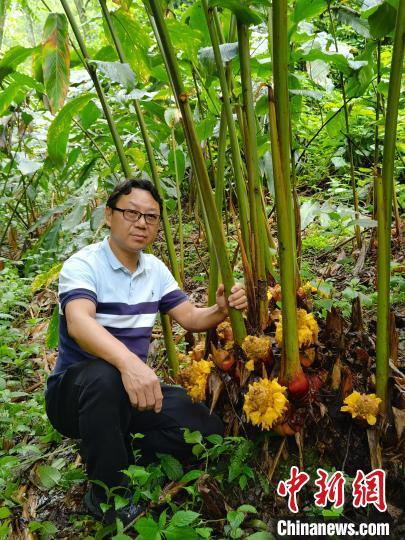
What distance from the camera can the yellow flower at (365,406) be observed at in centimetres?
140

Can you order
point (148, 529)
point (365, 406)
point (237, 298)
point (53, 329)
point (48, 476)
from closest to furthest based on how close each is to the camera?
point (148, 529)
point (365, 406)
point (237, 298)
point (48, 476)
point (53, 329)

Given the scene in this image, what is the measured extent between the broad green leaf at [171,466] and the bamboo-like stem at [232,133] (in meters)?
0.75

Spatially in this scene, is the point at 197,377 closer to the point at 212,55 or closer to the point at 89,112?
the point at 212,55

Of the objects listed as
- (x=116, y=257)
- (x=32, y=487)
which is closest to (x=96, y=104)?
(x=116, y=257)

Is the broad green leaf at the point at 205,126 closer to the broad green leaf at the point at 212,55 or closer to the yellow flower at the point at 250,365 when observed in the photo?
the broad green leaf at the point at 212,55

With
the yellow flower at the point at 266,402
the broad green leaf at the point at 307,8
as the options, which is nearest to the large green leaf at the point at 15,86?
the broad green leaf at the point at 307,8

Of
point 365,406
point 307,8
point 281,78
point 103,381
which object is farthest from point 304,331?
point 307,8

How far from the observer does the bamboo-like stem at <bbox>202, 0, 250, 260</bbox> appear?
4.86 feet

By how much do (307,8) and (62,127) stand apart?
0.98 metres

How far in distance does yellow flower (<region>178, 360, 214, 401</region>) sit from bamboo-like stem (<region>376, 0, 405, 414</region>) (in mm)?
553

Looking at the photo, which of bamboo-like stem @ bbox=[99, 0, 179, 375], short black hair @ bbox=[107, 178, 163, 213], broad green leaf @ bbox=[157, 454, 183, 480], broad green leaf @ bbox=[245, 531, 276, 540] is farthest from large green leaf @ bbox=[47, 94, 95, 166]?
broad green leaf @ bbox=[245, 531, 276, 540]

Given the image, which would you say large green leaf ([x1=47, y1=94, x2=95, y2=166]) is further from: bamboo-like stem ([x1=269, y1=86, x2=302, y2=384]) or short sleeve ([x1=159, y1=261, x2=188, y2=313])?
bamboo-like stem ([x1=269, y1=86, x2=302, y2=384])

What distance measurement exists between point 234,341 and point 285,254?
416 millimetres

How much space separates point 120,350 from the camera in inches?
57.6
